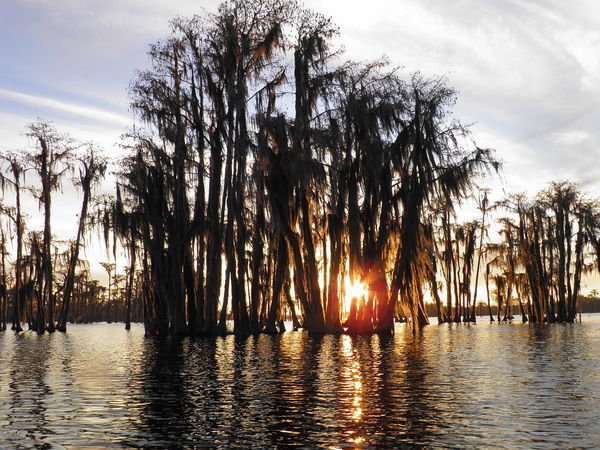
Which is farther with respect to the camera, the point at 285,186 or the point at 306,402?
the point at 285,186

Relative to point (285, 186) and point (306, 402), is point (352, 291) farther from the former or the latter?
point (306, 402)

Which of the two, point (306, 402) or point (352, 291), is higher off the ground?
point (352, 291)

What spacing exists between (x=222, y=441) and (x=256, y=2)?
33.2 m

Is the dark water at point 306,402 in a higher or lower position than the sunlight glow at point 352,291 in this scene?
lower

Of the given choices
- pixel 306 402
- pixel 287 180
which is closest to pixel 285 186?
pixel 287 180

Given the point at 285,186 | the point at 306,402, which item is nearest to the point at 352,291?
the point at 285,186

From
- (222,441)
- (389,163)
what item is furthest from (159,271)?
(222,441)

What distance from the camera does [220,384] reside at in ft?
46.3

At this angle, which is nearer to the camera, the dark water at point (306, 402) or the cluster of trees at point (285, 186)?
the dark water at point (306, 402)

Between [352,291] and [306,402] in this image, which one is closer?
[306,402]

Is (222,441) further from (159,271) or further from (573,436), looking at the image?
(159,271)

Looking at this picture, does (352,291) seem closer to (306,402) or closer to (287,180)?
(287,180)

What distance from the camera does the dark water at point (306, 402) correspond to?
8.33m

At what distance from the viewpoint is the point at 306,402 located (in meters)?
11.2
